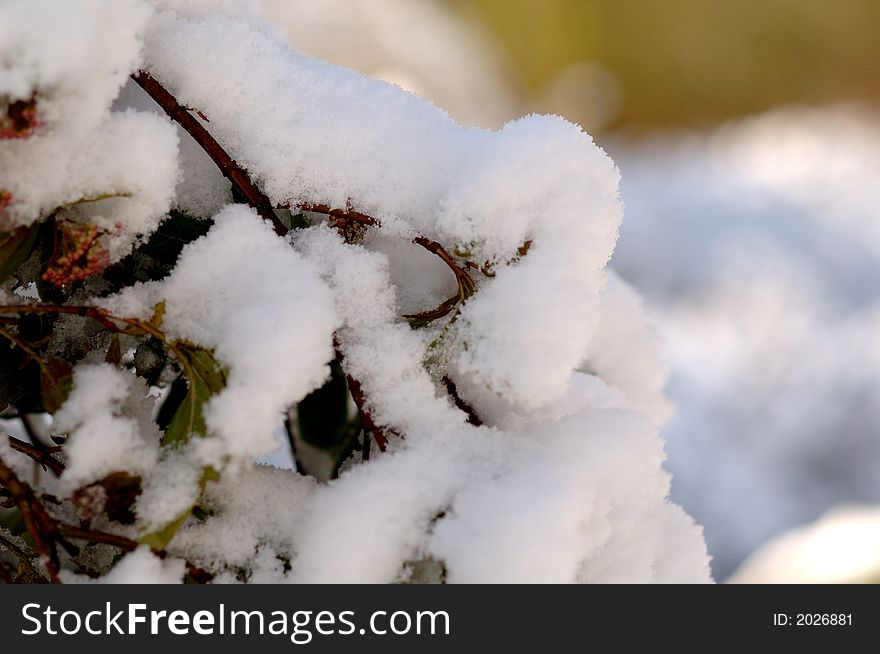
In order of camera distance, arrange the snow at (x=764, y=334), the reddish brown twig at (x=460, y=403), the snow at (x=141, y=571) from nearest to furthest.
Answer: the snow at (x=141, y=571) → the reddish brown twig at (x=460, y=403) → the snow at (x=764, y=334)

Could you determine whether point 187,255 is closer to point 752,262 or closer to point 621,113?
point 752,262

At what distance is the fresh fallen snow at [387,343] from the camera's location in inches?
18.1

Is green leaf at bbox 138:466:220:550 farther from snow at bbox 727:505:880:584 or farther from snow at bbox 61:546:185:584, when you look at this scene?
snow at bbox 727:505:880:584

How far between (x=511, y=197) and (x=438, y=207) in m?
0.05

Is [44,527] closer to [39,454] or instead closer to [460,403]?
[39,454]

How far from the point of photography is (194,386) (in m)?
0.49

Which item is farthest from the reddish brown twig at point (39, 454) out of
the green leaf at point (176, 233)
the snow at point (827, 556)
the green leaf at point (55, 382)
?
the snow at point (827, 556)

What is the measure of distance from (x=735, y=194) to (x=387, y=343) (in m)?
3.97

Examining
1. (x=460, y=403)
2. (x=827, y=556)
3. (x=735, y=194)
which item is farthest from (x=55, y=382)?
(x=735, y=194)

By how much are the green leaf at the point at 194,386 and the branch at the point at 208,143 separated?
0.11 m

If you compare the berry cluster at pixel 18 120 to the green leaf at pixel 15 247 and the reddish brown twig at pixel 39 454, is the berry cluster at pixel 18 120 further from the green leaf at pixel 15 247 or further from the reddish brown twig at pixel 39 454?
the reddish brown twig at pixel 39 454

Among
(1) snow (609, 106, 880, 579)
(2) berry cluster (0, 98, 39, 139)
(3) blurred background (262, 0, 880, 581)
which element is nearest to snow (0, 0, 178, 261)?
(2) berry cluster (0, 98, 39, 139)

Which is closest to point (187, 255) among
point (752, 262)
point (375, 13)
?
point (752, 262)

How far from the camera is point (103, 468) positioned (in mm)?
475
